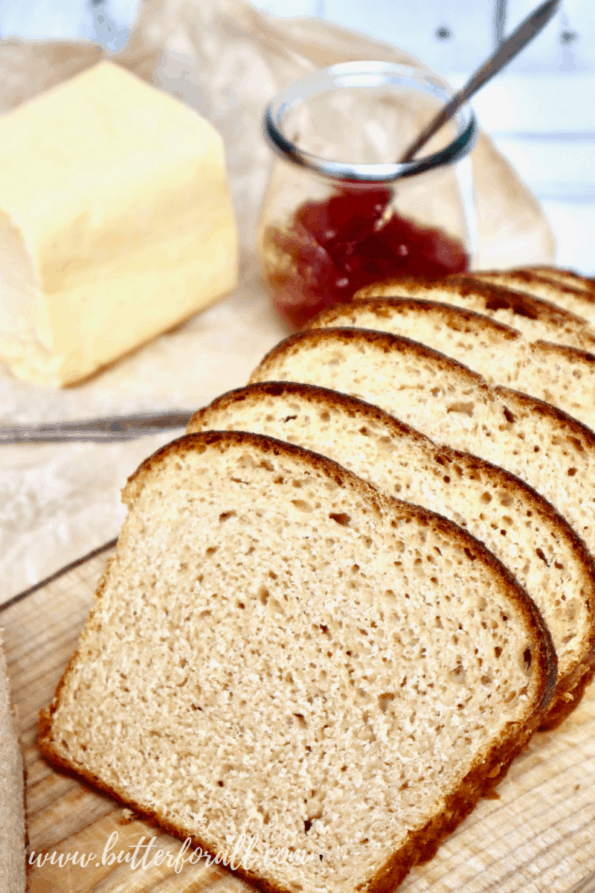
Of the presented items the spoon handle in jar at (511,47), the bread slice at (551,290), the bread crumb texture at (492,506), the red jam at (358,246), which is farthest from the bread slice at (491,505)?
the spoon handle in jar at (511,47)

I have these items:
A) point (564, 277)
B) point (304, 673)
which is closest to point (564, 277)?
point (564, 277)

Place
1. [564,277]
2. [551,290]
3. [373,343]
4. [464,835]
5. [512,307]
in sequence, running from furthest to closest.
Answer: [564,277] → [551,290] → [512,307] → [373,343] → [464,835]

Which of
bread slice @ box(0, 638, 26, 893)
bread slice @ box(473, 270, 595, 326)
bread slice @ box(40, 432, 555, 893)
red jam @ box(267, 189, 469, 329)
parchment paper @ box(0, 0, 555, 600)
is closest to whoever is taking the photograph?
bread slice @ box(0, 638, 26, 893)

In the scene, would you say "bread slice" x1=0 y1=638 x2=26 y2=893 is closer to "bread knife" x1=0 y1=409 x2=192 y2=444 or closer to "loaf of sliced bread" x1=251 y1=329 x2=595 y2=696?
"loaf of sliced bread" x1=251 y1=329 x2=595 y2=696

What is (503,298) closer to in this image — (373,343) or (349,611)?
(373,343)

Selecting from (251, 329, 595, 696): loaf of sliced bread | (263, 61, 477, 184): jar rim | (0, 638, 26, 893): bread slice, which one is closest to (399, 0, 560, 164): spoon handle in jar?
(263, 61, 477, 184): jar rim

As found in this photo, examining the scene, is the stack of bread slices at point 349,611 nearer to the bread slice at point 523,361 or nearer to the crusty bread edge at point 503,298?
the bread slice at point 523,361

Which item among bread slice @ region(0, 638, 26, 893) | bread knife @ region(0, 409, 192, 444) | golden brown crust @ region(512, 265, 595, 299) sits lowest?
bread knife @ region(0, 409, 192, 444)
